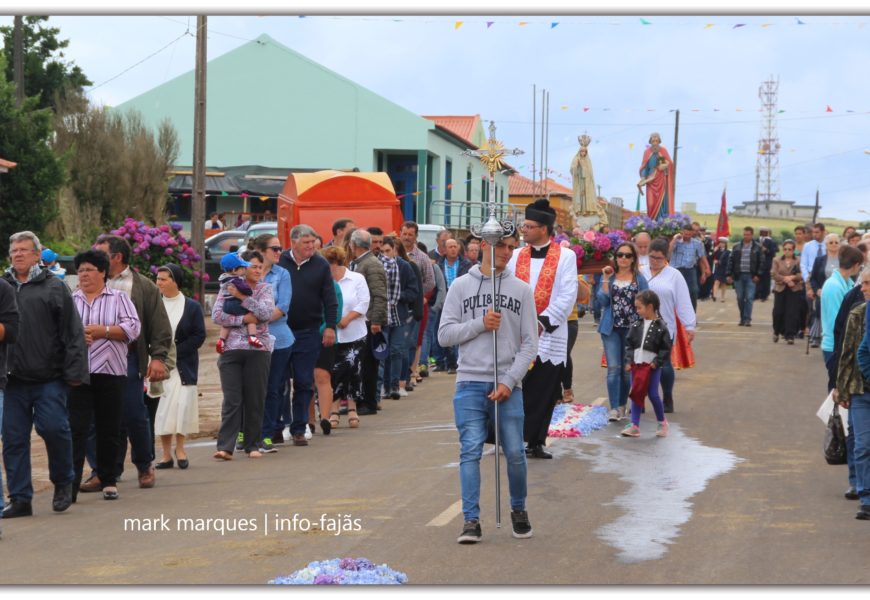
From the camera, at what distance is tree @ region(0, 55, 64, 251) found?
100ft

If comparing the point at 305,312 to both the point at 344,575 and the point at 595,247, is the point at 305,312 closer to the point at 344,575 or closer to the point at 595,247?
the point at 595,247

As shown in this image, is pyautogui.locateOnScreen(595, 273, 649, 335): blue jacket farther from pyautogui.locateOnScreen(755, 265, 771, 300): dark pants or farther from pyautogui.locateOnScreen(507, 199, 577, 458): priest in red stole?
pyautogui.locateOnScreen(755, 265, 771, 300): dark pants

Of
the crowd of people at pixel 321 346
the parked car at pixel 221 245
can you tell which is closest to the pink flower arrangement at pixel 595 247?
the crowd of people at pixel 321 346

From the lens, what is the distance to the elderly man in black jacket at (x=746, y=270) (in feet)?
94.3

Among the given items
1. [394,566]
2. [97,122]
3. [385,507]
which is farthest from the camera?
[97,122]

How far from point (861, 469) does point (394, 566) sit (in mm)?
3850

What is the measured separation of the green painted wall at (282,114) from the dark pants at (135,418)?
38.7 metres

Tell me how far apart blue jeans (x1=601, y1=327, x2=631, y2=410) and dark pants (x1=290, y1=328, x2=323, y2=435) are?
3.18 m

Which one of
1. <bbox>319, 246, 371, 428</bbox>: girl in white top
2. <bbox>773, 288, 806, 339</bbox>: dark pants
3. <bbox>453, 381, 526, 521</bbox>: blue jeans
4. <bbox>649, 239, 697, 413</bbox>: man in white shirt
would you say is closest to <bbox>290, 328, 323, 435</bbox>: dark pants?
<bbox>319, 246, 371, 428</bbox>: girl in white top

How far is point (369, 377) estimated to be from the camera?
51.8ft

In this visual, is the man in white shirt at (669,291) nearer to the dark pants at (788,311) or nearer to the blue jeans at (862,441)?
the blue jeans at (862,441)

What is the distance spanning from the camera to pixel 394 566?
7922 millimetres

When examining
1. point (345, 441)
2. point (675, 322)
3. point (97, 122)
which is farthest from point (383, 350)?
point (97, 122)

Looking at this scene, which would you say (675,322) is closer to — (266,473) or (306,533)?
(266,473)
